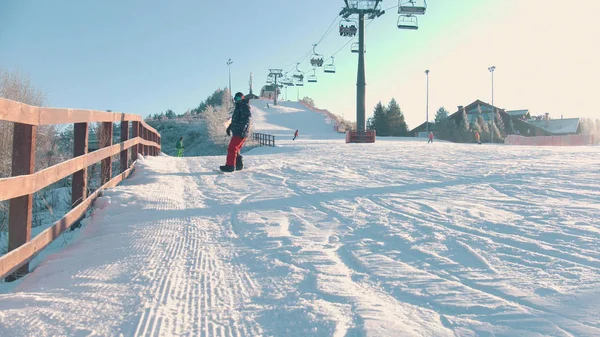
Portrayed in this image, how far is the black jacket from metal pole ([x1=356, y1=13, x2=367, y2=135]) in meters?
26.1

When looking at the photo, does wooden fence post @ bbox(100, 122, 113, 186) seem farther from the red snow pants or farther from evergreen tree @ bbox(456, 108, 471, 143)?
evergreen tree @ bbox(456, 108, 471, 143)

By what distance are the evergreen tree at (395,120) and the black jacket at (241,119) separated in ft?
240

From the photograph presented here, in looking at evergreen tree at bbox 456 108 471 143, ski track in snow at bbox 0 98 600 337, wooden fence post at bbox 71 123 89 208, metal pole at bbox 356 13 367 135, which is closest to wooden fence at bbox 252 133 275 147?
metal pole at bbox 356 13 367 135

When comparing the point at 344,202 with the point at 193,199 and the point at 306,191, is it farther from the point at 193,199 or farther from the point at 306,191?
the point at 193,199

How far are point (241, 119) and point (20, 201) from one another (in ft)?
22.4

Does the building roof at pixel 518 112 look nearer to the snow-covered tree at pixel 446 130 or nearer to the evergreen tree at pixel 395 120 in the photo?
the snow-covered tree at pixel 446 130

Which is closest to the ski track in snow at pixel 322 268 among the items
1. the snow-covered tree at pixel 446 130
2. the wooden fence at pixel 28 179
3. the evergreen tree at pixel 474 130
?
the wooden fence at pixel 28 179

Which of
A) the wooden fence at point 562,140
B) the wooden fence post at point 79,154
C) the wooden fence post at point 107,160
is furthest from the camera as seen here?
the wooden fence at point 562,140

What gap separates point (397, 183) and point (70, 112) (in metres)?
5.32

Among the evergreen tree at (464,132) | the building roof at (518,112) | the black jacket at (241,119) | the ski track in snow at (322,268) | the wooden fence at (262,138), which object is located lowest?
the ski track in snow at (322,268)

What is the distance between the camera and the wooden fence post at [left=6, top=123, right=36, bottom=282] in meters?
3.53

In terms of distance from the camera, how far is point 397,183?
321 inches

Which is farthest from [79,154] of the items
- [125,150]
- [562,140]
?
[562,140]

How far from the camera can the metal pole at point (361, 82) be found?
116 ft
